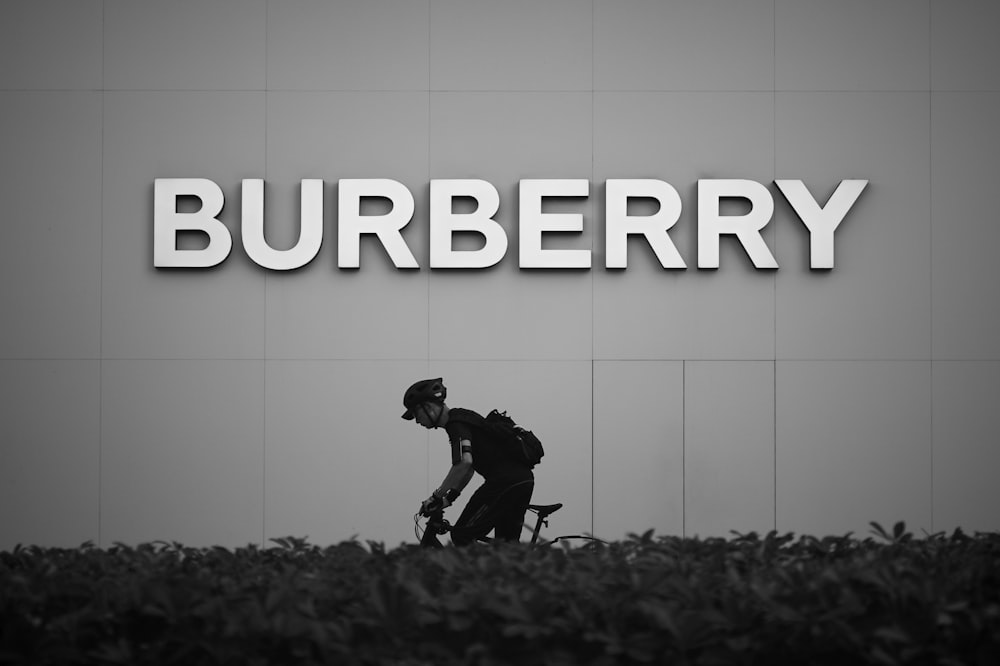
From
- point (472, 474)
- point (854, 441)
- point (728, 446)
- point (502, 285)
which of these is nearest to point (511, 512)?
point (472, 474)

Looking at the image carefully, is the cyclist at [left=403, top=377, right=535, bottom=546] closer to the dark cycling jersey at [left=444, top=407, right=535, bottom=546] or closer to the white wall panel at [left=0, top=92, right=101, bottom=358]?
the dark cycling jersey at [left=444, top=407, right=535, bottom=546]

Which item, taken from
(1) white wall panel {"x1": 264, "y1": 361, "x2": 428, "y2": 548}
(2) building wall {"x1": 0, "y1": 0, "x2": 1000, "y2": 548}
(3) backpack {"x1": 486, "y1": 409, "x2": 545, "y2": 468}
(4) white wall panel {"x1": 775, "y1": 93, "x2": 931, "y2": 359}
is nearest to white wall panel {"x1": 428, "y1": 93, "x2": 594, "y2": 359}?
(2) building wall {"x1": 0, "y1": 0, "x2": 1000, "y2": 548}

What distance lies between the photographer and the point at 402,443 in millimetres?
8797

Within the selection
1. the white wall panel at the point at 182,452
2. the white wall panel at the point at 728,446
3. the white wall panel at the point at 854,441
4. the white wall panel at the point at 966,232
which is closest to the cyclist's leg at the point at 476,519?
the white wall panel at the point at 728,446

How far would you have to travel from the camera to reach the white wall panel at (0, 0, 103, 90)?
8883 mm

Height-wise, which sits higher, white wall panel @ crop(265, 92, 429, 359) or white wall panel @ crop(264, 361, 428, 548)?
white wall panel @ crop(265, 92, 429, 359)

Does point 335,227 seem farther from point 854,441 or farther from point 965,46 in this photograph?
point 965,46

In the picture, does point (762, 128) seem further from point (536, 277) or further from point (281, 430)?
point (281, 430)

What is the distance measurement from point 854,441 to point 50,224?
760 centimetres

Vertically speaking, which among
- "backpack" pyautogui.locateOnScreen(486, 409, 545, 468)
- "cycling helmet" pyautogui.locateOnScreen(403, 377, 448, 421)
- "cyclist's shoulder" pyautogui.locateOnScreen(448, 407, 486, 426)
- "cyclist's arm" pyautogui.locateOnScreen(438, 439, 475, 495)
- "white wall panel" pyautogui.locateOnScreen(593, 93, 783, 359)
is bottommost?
"cyclist's arm" pyautogui.locateOnScreen(438, 439, 475, 495)

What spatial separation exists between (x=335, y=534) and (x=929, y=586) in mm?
6585

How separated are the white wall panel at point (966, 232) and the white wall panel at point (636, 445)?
8.30 feet

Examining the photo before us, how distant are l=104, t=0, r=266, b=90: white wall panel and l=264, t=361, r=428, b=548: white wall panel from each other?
2741 mm

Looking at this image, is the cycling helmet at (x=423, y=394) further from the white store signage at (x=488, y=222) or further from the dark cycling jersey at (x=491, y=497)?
the white store signage at (x=488, y=222)
